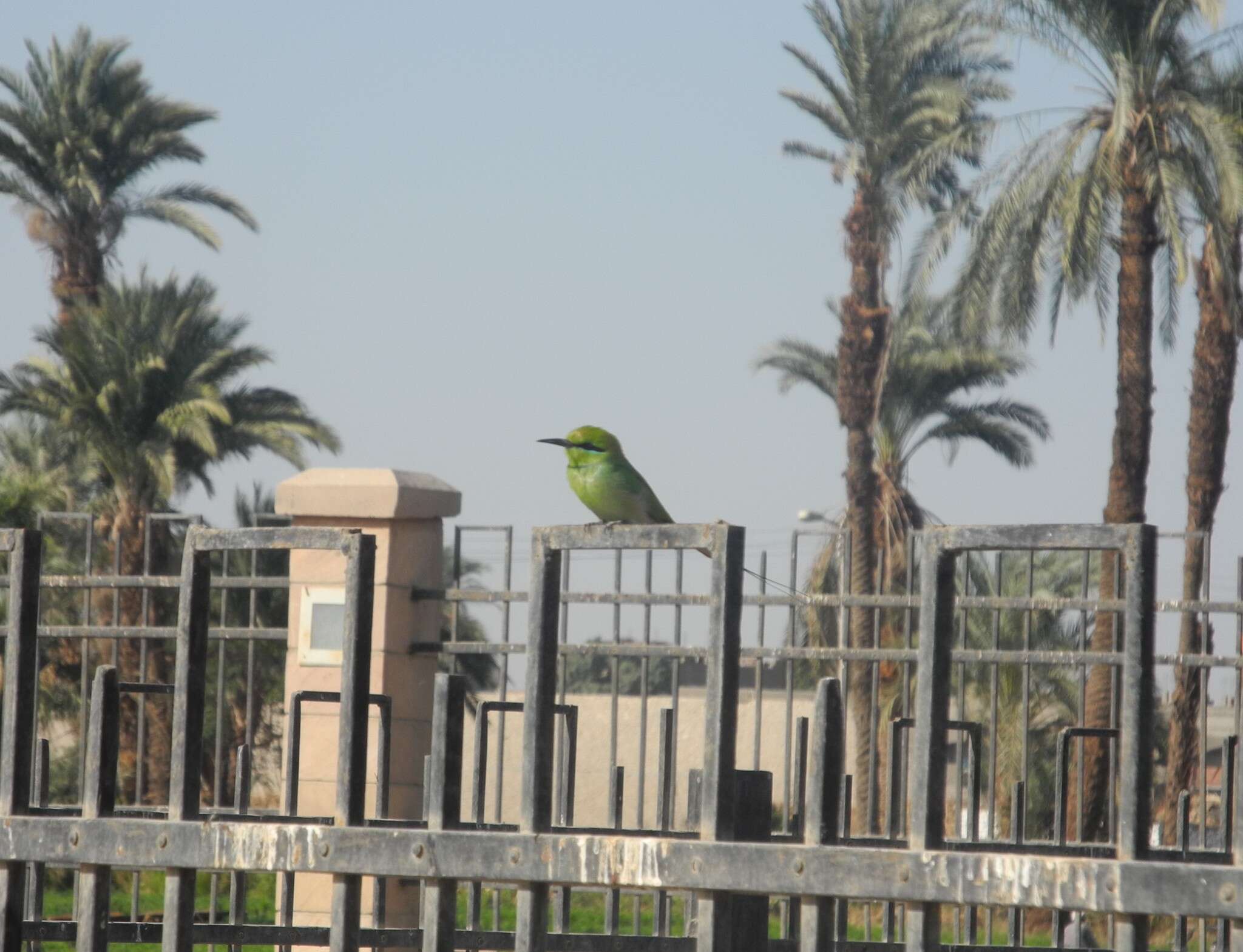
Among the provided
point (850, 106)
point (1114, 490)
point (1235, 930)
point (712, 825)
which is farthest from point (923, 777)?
point (850, 106)

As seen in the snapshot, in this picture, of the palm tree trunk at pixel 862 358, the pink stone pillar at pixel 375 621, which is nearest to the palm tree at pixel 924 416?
the palm tree trunk at pixel 862 358

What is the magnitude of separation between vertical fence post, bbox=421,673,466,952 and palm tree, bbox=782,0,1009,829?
17.8 meters

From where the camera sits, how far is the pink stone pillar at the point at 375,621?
24.8ft

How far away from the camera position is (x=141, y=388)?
22.7 m

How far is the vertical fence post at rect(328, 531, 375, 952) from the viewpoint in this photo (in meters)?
3.27

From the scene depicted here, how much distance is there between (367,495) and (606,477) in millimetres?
2703

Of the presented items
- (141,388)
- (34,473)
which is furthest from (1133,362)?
(34,473)

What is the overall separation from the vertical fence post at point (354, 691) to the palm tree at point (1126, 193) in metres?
14.1

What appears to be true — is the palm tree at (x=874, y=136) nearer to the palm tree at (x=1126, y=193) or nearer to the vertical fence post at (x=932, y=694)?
the palm tree at (x=1126, y=193)

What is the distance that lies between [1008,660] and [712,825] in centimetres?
408

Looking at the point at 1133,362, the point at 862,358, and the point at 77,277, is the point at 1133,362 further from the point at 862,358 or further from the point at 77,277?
the point at 77,277

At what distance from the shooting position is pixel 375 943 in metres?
5.37

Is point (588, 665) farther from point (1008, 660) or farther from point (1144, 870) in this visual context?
point (1144, 870)

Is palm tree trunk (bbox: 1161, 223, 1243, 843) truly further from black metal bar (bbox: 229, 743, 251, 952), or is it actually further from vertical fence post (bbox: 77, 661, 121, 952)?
vertical fence post (bbox: 77, 661, 121, 952)
